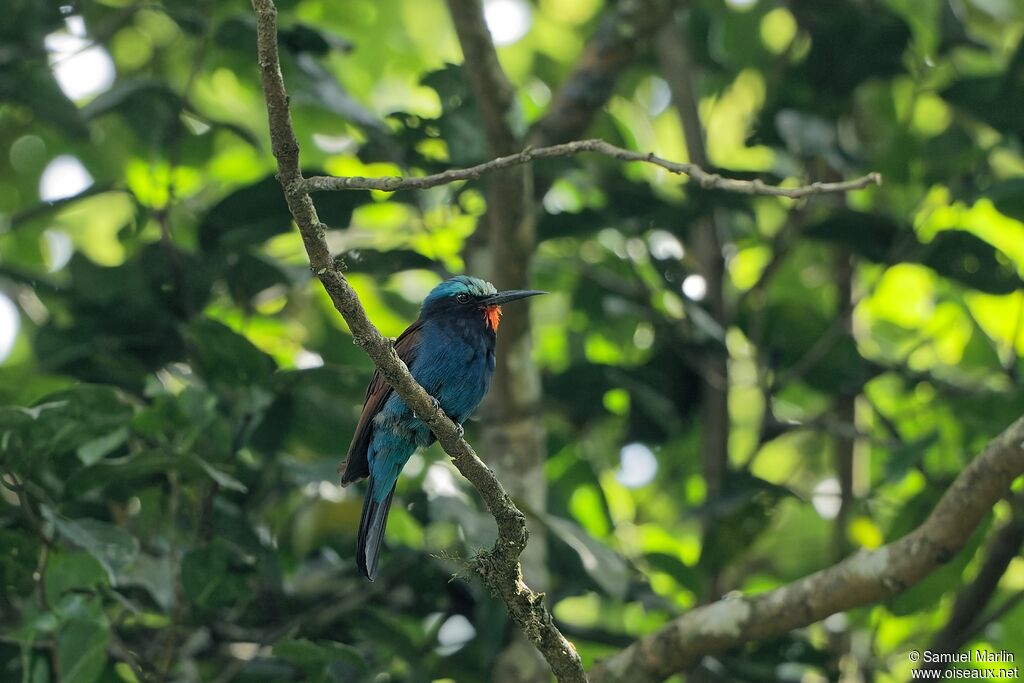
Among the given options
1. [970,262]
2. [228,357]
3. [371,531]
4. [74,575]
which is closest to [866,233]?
[970,262]

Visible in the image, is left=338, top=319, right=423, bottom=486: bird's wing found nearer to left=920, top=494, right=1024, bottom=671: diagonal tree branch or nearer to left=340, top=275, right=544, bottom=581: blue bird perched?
left=340, top=275, right=544, bottom=581: blue bird perched

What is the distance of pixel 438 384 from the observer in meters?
4.54

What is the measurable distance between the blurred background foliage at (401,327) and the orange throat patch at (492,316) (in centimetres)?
38

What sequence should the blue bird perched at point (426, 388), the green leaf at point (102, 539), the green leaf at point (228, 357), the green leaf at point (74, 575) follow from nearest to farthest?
1. the green leaf at point (74, 575)
2. the green leaf at point (102, 539)
3. the blue bird perched at point (426, 388)
4. the green leaf at point (228, 357)

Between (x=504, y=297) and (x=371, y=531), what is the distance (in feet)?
3.09

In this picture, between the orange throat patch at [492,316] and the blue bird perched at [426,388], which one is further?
the orange throat patch at [492,316]

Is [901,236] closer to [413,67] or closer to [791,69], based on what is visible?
[791,69]

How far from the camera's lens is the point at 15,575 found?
441 cm

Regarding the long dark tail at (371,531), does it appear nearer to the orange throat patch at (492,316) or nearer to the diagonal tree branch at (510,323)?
the diagonal tree branch at (510,323)

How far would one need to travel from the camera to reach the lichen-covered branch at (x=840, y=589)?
371cm

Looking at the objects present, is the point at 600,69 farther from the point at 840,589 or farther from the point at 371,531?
the point at 840,589

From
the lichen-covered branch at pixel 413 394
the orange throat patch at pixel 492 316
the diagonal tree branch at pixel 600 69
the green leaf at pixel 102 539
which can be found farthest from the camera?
the diagonal tree branch at pixel 600 69

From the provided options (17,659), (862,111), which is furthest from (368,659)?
(862,111)

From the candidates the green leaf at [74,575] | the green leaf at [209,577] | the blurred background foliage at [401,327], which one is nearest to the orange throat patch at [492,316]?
the blurred background foliage at [401,327]
